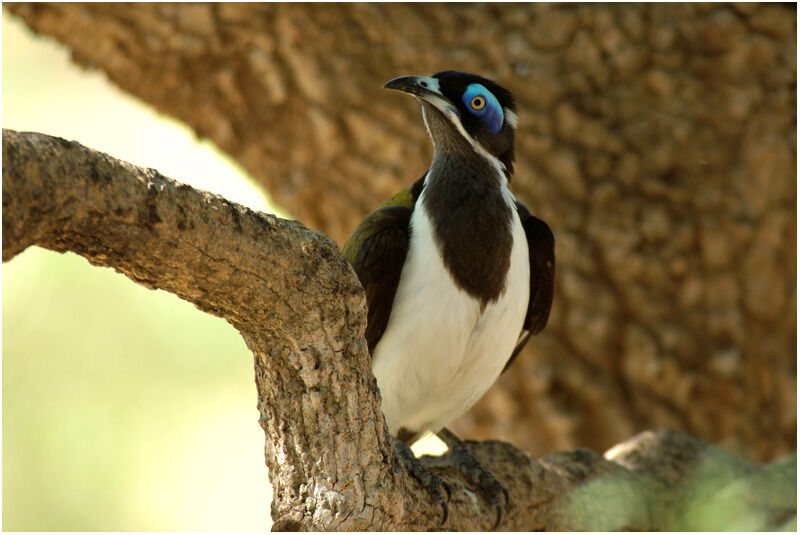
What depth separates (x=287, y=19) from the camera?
621cm

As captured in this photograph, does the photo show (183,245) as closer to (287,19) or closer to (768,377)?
(287,19)

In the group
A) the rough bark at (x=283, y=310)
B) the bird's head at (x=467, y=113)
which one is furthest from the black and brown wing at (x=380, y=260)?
the rough bark at (x=283, y=310)

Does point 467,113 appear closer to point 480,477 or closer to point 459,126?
point 459,126

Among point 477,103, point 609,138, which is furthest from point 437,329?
point 609,138

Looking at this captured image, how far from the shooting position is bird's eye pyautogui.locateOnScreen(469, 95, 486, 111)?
4.23 metres

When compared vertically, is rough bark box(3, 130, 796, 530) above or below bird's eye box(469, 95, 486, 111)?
below

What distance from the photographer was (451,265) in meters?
3.97

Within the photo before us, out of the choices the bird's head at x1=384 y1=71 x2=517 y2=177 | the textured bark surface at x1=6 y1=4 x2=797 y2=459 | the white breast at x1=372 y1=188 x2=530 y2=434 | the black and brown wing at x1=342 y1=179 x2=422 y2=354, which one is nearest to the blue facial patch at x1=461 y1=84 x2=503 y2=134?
the bird's head at x1=384 y1=71 x2=517 y2=177

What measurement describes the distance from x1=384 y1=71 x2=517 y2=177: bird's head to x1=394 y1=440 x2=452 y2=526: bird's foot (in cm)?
140

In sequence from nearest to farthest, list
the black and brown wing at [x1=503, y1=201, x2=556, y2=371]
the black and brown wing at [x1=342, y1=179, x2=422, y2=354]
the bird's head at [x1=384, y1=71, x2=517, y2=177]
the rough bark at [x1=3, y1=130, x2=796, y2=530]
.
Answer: the rough bark at [x1=3, y1=130, x2=796, y2=530]
the black and brown wing at [x1=342, y1=179, x2=422, y2=354]
the bird's head at [x1=384, y1=71, x2=517, y2=177]
the black and brown wing at [x1=503, y1=201, x2=556, y2=371]

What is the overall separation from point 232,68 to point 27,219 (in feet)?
13.6

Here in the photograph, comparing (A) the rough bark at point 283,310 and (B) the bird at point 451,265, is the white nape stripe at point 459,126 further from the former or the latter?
(A) the rough bark at point 283,310

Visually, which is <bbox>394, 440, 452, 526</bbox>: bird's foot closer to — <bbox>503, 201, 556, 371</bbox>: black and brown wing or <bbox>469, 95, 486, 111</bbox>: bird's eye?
<bbox>503, 201, 556, 371</bbox>: black and brown wing

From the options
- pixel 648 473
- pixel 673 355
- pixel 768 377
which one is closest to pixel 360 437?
pixel 648 473
